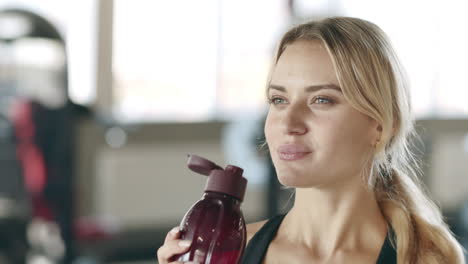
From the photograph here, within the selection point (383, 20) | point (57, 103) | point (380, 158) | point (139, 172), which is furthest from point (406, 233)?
point (383, 20)

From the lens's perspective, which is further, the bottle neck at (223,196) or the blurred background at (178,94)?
the blurred background at (178,94)

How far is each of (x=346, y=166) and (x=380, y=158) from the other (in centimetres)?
6

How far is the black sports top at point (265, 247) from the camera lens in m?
0.74

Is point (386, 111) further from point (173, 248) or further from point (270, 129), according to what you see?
point (173, 248)

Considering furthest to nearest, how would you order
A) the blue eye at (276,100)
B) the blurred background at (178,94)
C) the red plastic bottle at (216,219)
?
the blurred background at (178,94), the blue eye at (276,100), the red plastic bottle at (216,219)

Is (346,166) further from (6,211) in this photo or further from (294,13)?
(6,211)

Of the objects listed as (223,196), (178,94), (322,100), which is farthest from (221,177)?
(178,94)

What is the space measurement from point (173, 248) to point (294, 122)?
0.15 meters

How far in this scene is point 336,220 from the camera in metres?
0.76

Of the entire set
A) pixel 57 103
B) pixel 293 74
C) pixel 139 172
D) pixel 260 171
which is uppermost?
pixel 293 74

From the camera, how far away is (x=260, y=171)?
336 centimetres

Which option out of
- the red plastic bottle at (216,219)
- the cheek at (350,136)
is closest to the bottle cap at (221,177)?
the red plastic bottle at (216,219)

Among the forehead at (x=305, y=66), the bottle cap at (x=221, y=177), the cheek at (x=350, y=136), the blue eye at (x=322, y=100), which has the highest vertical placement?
the forehead at (x=305, y=66)

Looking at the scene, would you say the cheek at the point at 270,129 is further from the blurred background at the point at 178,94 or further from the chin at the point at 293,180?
the blurred background at the point at 178,94
